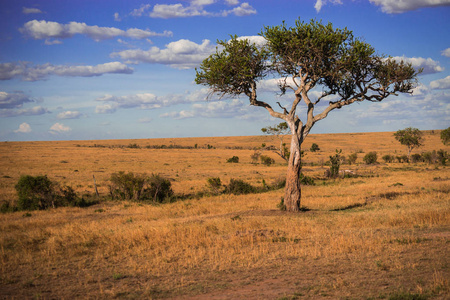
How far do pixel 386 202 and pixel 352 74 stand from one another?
7469mm

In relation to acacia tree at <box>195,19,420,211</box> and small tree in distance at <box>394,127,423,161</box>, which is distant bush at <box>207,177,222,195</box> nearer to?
acacia tree at <box>195,19,420,211</box>

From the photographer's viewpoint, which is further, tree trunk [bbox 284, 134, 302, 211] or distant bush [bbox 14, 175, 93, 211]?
distant bush [bbox 14, 175, 93, 211]

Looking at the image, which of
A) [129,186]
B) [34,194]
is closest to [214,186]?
[129,186]

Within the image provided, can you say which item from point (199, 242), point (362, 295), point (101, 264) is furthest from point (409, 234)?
point (101, 264)

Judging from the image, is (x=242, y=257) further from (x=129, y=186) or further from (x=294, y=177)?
(x=129, y=186)

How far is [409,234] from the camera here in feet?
39.6

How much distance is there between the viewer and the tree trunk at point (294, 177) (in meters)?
17.4

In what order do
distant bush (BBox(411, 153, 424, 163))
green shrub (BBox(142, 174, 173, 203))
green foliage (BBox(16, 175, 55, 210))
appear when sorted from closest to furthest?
green foliage (BBox(16, 175, 55, 210)), green shrub (BBox(142, 174, 173, 203)), distant bush (BBox(411, 153, 424, 163))

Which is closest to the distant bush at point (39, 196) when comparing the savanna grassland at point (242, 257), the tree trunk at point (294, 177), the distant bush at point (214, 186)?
the savanna grassland at point (242, 257)

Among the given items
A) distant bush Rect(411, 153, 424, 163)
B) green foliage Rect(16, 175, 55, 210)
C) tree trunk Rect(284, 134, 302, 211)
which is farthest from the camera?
distant bush Rect(411, 153, 424, 163)

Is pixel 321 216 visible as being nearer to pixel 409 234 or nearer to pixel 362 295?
pixel 409 234

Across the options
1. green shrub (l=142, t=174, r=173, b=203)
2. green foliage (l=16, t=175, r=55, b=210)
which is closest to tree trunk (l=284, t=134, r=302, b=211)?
green shrub (l=142, t=174, r=173, b=203)

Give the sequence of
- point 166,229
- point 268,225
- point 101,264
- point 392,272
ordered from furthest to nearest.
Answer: point 268,225 < point 166,229 < point 101,264 < point 392,272

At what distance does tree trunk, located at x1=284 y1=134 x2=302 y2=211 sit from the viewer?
17.4 metres
